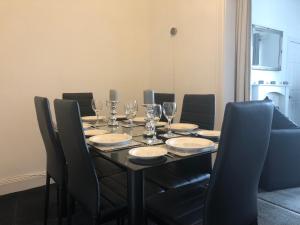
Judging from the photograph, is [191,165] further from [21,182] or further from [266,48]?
[266,48]

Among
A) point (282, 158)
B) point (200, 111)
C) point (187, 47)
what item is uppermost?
point (187, 47)

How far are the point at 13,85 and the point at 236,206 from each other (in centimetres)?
247

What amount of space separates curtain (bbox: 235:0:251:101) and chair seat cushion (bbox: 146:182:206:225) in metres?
1.65

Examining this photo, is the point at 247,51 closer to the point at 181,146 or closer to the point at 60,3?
the point at 181,146

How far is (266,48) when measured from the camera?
167 inches

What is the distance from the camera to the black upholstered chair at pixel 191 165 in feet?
5.62

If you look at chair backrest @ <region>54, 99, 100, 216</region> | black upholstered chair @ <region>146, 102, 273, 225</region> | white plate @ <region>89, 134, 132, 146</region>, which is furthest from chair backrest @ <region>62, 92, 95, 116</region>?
black upholstered chair @ <region>146, 102, 273, 225</region>

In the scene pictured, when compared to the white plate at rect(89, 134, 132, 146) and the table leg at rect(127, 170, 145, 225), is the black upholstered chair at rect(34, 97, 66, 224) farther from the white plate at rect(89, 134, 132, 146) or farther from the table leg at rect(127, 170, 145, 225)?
the table leg at rect(127, 170, 145, 225)

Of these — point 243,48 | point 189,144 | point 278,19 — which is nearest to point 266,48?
point 278,19

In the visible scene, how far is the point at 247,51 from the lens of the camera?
274 cm

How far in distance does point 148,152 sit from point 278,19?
4.28 meters

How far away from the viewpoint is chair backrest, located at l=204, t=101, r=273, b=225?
98cm

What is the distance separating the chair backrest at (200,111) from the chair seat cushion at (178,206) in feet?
2.96

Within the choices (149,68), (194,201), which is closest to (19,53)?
(149,68)
